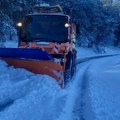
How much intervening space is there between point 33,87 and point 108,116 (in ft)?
10.2

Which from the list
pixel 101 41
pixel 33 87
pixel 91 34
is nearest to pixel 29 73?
pixel 33 87

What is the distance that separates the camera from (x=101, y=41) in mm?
55938

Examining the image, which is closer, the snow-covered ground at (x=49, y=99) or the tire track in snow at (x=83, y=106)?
the snow-covered ground at (x=49, y=99)

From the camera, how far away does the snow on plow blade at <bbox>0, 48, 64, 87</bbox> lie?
11.9 metres

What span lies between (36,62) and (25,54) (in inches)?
20.5

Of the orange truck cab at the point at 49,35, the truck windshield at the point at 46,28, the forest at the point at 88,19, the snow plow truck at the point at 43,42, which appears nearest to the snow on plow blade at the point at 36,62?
the snow plow truck at the point at 43,42

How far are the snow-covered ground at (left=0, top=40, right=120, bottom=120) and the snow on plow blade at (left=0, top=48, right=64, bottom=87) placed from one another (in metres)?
0.25

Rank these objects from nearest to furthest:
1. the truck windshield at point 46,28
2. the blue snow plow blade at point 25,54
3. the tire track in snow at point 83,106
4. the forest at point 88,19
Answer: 1. the tire track in snow at point 83,106
2. the blue snow plow blade at point 25,54
3. the truck windshield at point 46,28
4. the forest at point 88,19

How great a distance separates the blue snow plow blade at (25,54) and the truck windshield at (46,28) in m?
1.24

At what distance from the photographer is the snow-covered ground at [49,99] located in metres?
7.91

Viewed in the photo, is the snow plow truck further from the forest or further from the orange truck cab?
the forest

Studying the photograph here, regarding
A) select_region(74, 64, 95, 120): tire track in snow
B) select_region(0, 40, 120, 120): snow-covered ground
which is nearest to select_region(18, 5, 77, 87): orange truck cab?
select_region(0, 40, 120, 120): snow-covered ground

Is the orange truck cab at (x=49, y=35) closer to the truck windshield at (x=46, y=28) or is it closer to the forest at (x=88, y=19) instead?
the truck windshield at (x=46, y=28)

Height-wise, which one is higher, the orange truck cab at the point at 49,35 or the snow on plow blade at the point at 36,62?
the orange truck cab at the point at 49,35
